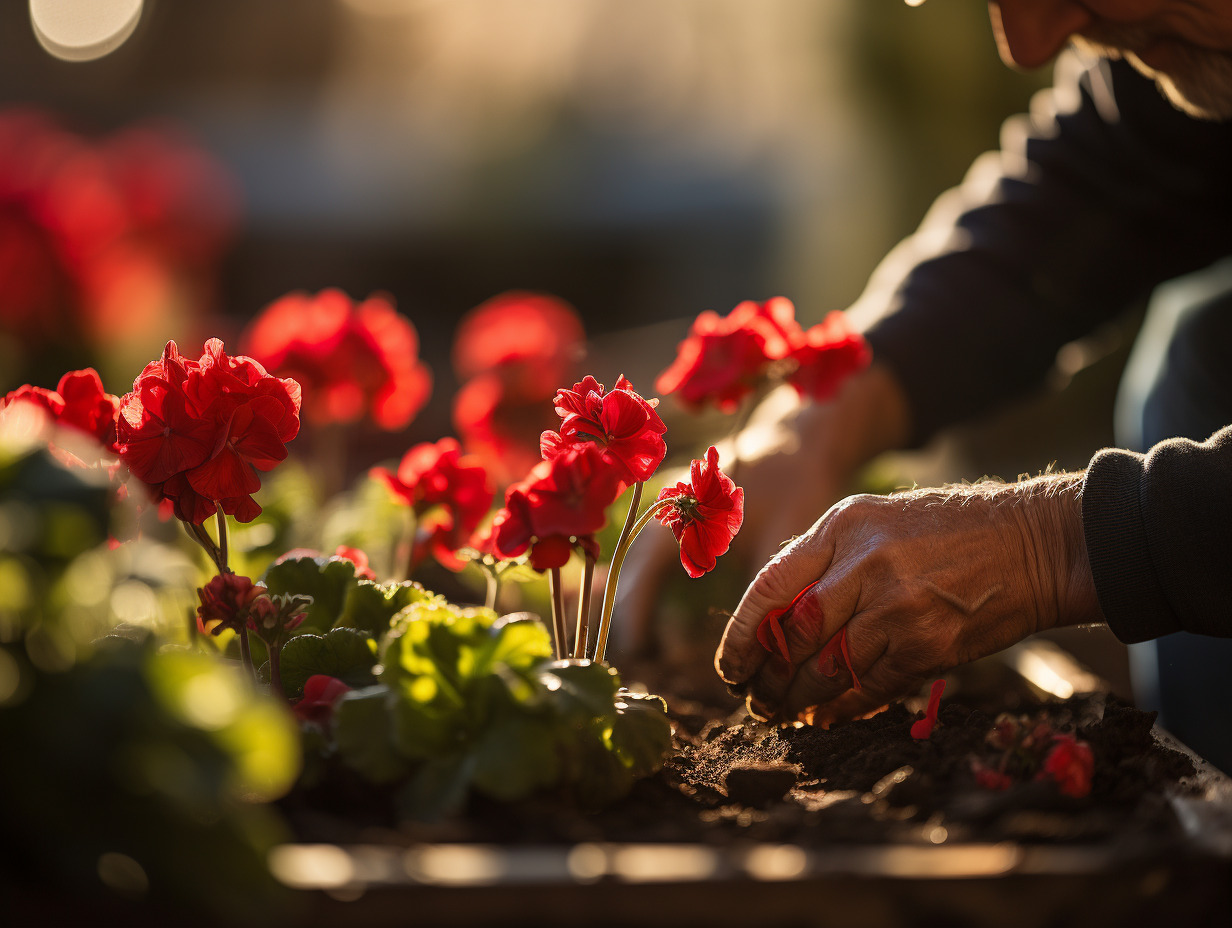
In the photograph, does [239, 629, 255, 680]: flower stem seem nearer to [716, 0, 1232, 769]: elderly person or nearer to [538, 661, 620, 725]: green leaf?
[538, 661, 620, 725]: green leaf

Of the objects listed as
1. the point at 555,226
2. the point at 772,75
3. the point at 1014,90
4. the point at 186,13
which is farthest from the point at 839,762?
the point at 186,13

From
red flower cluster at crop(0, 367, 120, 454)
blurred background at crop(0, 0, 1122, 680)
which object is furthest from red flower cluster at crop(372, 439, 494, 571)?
blurred background at crop(0, 0, 1122, 680)

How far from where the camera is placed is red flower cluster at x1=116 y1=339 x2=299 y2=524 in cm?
91

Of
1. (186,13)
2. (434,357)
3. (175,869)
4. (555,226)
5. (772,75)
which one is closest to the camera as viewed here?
(175,869)

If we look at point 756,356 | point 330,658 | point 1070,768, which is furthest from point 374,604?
point 1070,768

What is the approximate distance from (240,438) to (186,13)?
11286mm

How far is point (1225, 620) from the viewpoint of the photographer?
3.23 ft

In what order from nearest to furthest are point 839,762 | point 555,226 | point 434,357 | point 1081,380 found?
1. point 839,762
2. point 1081,380
3. point 434,357
4. point 555,226

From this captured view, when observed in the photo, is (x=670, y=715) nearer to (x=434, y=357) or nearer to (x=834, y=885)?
(x=834, y=885)

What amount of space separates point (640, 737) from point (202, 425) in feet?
1.74

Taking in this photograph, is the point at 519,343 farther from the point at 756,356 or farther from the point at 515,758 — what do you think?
the point at 515,758

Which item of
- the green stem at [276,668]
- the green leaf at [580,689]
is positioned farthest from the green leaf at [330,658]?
the green leaf at [580,689]

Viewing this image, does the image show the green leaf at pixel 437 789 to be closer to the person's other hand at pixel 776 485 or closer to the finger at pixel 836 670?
the finger at pixel 836 670

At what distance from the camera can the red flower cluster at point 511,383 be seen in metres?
1.96
